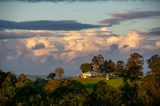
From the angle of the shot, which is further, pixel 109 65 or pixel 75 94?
pixel 109 65

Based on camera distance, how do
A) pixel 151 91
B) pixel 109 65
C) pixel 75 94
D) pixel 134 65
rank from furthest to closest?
1. pixel 109 65
2. pixel 134 65
3. pixel 151 91
4. pixel 75 94

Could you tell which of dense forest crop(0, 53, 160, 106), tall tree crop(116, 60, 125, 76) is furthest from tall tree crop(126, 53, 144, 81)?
dense forest crop(0, 53, 160, 106)

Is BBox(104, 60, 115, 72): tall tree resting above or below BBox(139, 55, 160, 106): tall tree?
above

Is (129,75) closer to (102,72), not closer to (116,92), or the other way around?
(102,72)

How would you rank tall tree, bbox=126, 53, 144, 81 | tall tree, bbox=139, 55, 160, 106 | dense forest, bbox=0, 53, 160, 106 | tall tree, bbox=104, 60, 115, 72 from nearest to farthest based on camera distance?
dense forest, bbox=0, 53, 160, 106 → tall tree, bbox=139, 55, 160, 106 → tall tree, bbox=126, 53, 144, 81 → tall tree, bbox=104, 60, 115, 72

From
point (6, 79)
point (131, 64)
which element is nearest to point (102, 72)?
point (131, 64)

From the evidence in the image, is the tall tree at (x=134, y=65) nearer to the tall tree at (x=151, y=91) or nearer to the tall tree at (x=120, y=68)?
the tall tree at (x=120, y=68)

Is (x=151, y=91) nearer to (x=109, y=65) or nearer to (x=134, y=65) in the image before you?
(x=134, y=65)

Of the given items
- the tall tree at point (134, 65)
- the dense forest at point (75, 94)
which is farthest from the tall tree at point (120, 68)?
the dense forest at point (75, 94)

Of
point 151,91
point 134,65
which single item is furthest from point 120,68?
point 151,91

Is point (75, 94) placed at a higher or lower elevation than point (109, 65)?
lower

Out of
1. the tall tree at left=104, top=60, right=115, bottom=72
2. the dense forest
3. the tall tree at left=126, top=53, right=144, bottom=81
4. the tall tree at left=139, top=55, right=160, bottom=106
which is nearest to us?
the dense forest

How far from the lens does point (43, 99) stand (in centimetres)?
7381

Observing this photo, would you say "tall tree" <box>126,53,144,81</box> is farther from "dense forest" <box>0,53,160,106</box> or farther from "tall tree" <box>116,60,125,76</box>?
"dense forest" <box>0,53,160,106</box>
